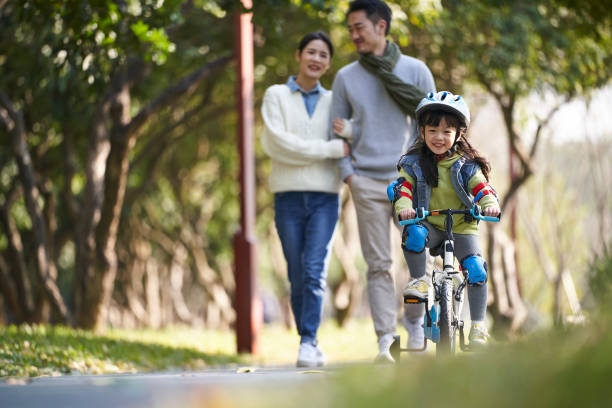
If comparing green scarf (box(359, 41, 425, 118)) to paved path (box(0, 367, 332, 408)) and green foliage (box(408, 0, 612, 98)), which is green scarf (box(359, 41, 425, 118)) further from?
green foliage (box(408, 0, 612, 98))

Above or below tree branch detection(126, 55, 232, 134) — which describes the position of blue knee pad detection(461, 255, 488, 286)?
below

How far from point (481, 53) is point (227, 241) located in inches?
489

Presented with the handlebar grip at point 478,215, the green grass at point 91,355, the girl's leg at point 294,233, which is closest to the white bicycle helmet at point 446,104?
the handlebar grip at point 478,215

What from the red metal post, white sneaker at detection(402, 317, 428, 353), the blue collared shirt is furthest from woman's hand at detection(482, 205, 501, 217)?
the red metal post

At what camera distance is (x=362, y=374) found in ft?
7.36

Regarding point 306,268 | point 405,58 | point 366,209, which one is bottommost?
point 306,268

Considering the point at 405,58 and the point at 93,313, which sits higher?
the point at 405,58

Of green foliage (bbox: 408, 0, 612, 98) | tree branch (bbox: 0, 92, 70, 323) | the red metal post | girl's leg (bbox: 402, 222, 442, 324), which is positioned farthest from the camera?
green foliage (bbox: 408, 0, 612, 98)

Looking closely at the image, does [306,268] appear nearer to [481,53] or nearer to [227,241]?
[481,53]

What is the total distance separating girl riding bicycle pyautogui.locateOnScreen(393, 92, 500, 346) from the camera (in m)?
4.66

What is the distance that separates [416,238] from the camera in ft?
15.2

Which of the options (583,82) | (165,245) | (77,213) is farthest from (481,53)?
(165,245)

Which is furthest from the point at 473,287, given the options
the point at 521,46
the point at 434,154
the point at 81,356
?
the point at 521,46

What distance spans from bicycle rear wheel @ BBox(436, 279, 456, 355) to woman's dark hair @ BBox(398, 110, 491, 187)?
643 millimetres
